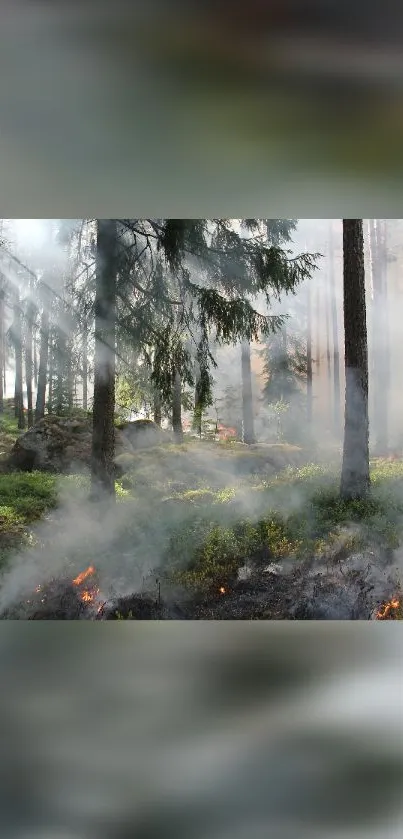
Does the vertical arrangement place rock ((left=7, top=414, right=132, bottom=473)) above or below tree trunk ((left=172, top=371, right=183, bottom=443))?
below

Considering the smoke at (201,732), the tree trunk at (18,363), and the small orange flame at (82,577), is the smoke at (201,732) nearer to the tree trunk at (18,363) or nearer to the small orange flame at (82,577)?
the small orange flame at (82,577)

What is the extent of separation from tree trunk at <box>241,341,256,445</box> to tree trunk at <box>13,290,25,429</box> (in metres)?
1.34

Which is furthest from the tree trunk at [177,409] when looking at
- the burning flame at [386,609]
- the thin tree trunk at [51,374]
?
the burning flame at [386,609]

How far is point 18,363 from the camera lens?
4176 millimetres

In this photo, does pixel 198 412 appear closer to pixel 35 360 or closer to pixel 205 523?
pixel 205 523

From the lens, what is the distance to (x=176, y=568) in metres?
4.02

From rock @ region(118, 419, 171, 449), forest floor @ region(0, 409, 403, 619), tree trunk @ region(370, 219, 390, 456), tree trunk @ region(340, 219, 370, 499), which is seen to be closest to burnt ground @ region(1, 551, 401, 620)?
forest floor @ region(0, 409, 403, 619)

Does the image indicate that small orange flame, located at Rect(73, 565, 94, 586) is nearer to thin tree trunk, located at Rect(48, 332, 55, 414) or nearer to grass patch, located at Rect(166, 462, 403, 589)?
grass patch, located at Rect(166, 462, 403, 589)

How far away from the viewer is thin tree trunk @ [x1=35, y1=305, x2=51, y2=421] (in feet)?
13.8

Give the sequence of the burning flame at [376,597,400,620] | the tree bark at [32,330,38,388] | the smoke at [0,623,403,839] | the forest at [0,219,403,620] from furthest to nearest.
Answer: the tree bark at [32,330,38,388] → the forest at [0,219,403,620] → the burning flame at [376,597,400,620] → the smoke at [0,623,403,839]
